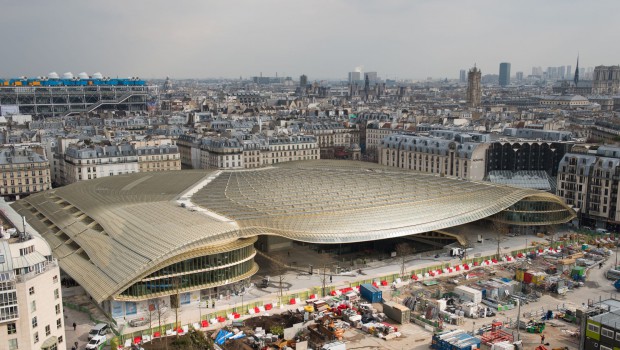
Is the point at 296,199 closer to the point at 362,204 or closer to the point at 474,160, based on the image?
the point at 362,204

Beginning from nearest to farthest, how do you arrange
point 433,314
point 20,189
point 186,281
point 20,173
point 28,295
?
1. point 28,295
2. point 433,314
3. point 186,281
4. point 20,173
5. point 20,189

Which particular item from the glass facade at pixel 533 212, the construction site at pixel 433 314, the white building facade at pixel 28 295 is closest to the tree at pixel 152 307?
the construction site at pixel 433 314

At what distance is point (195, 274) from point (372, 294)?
1939 centimetres

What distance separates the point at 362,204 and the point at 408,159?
55.5 metres

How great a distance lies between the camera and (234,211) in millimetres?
72125

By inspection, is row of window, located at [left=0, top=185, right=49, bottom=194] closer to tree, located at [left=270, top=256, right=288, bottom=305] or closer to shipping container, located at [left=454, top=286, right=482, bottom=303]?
tree, located at [left=270, top=256, right=288, bottom=305]

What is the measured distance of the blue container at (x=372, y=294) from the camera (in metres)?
63.8

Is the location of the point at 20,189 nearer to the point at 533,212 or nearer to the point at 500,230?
the point at 500,230

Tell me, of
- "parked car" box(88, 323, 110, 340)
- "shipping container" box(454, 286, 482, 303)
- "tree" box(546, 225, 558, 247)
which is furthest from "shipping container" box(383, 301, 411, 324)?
"tree" box(546, 225, 558, 247)

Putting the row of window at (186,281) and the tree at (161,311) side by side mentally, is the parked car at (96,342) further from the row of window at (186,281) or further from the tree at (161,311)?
the row of window at (186,281)

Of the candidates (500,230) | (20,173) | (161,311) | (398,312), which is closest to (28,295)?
(161,311)

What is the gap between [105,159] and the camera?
4675 inches

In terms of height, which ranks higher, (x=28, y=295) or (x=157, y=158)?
(x=28, y=295)

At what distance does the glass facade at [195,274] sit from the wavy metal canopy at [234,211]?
1.38 meters
